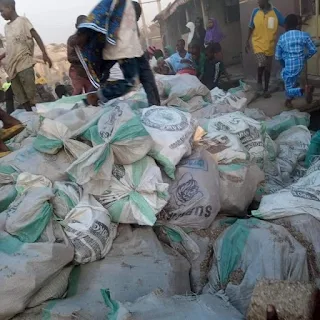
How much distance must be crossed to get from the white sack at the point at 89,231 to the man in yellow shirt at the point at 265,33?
452 centimetres

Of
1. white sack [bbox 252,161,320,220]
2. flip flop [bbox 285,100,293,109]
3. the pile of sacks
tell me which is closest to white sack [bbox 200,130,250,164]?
the pile of sacks

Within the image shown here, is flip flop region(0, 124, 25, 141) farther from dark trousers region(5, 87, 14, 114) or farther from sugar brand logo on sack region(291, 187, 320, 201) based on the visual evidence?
dark trousers region(5, 87, 14, 114)

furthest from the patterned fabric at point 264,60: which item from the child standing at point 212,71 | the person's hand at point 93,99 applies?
the person's hand at point 93,99

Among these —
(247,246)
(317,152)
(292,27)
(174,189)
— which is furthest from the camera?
(292,27)

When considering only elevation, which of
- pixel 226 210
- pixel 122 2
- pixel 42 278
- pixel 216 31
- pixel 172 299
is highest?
pixel 122 2

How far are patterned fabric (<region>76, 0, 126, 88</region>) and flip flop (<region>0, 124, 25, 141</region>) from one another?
2.35 ft

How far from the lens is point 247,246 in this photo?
1.98 m

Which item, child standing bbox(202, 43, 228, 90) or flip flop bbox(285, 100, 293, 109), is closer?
flip flop bbox(285, 100, 293, 109)

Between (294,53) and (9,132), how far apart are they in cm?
349

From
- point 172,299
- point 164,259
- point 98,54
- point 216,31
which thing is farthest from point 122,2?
point 216,31

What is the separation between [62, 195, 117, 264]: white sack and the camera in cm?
195

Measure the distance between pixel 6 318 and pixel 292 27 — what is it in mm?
4830

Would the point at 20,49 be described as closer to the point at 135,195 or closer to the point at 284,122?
the point at 284,122

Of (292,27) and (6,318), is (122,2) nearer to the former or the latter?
(6,318)
